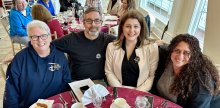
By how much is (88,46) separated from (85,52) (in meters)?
0.07

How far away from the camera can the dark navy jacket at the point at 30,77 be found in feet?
5.61

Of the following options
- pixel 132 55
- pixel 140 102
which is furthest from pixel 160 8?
pixel 140 102

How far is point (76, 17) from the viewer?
4016 mm

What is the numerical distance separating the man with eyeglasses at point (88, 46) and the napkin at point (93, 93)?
23.4 inches

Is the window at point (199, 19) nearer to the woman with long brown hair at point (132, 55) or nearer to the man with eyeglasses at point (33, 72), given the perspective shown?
the woman with long brown hair at point (132, 55)

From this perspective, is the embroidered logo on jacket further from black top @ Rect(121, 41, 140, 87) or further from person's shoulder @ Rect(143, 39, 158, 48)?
person's shoulder @ Rect(143, 39, 158, 48)

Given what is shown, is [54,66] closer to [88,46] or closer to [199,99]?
[88,46]

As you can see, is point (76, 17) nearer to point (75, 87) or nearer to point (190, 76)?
point (75, 87)

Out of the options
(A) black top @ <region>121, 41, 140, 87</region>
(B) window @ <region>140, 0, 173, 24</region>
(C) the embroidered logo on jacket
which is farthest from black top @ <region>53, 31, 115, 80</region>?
(B) window @ <region>140, 0, 173, 24</region>

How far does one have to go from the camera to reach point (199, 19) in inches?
127

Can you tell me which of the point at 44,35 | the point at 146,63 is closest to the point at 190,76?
the point at 146,63

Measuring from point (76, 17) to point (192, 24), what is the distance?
2100mm

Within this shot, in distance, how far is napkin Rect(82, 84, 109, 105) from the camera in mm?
1534

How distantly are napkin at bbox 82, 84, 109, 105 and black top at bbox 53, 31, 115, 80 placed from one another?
593mm
